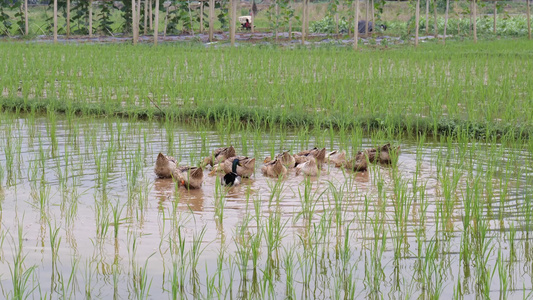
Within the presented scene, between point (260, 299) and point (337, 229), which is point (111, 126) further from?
point (260, 299)

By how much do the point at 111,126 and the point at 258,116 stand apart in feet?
4.92

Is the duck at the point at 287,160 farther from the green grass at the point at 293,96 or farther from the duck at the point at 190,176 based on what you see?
the green grass at the point at 293,96

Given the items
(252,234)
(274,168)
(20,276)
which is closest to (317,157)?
(274,168)

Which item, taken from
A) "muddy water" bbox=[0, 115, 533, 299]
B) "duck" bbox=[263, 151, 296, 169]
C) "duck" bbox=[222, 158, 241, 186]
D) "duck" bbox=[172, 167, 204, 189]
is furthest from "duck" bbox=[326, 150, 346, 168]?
"duck" bbox=[172, 167, 204, 189]

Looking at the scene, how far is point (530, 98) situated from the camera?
8.30m

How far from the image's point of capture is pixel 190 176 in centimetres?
504

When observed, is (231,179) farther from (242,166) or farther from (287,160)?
(287,160)

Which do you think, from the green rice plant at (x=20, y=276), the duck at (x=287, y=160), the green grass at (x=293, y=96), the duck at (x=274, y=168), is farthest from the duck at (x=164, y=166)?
the green grass at (x=293, y=96)

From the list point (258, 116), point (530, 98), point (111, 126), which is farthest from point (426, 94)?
point (111, 126)

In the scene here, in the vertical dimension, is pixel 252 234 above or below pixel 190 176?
below

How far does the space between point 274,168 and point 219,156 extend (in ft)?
1.73

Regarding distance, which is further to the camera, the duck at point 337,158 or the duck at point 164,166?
the duck at point 337,158

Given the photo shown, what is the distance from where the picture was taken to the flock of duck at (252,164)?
511 cm

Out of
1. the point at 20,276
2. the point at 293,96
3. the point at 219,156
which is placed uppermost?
the point at 293,96
